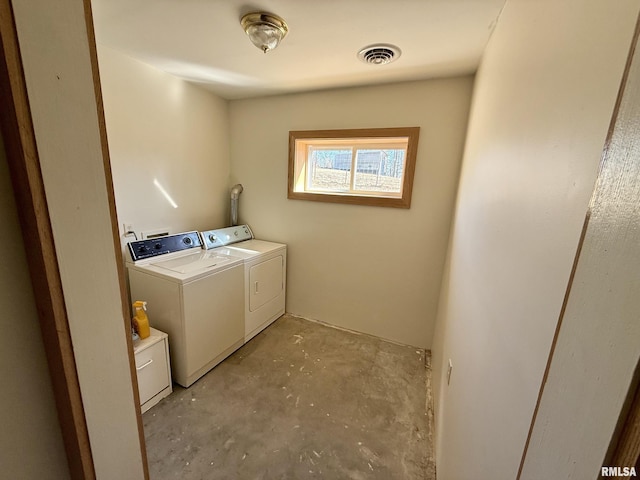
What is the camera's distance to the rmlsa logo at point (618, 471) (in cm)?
28

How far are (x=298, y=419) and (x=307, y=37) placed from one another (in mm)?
2437

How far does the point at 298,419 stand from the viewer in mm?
1705

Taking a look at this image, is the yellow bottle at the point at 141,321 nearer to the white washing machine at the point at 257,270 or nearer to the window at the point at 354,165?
the white washing machine at the point at 257,270

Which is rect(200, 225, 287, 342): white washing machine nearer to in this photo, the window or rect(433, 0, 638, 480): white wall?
the window

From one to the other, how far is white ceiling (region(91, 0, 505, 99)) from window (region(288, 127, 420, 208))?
0.46 meters

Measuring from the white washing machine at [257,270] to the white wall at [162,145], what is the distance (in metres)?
0.30

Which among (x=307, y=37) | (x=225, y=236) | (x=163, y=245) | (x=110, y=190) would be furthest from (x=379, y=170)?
(x=110, y=190)

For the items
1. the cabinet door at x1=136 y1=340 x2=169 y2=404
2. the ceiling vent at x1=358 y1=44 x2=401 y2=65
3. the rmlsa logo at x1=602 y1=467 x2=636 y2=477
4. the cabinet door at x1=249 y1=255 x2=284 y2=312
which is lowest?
the cabinet door at x1=136 y1=340 x2=169 y2=404

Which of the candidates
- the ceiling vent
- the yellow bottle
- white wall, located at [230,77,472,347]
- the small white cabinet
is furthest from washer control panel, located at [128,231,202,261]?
the ceiling vent

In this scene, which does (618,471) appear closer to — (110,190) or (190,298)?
(110,190)

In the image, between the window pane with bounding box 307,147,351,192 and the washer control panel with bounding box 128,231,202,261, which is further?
the window pane with bounding box 307,147,351,192

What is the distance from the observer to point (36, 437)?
562mm

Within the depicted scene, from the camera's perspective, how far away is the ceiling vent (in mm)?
1628

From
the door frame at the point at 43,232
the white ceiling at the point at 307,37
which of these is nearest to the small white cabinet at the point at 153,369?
the door frame at the point at 43,232
